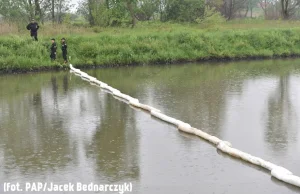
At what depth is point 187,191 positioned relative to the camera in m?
6.66

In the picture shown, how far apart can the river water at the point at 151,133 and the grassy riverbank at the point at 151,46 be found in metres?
5.38

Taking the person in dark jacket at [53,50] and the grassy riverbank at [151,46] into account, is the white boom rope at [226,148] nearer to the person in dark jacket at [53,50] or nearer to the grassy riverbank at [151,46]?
the person in dark jacket at [53,50]

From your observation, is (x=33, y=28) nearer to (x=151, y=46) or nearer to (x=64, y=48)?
(x=64, y=48)

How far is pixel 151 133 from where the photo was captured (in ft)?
33.1

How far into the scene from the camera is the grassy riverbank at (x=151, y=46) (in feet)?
78.2

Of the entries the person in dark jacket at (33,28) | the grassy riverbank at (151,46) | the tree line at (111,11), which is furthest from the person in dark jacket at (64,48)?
the tree line at (111,11)

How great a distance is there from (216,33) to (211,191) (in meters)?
24.0

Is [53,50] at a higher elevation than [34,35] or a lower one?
lower

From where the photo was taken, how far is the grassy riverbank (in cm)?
2383

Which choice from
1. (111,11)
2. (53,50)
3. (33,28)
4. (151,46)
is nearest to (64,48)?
(53,50)

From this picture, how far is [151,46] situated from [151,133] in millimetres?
16985

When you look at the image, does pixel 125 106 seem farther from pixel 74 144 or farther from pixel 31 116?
pixel 74 144

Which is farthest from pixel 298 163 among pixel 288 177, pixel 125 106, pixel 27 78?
pixel 27 78

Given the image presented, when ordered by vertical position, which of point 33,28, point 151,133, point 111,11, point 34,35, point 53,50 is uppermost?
point 111,11
